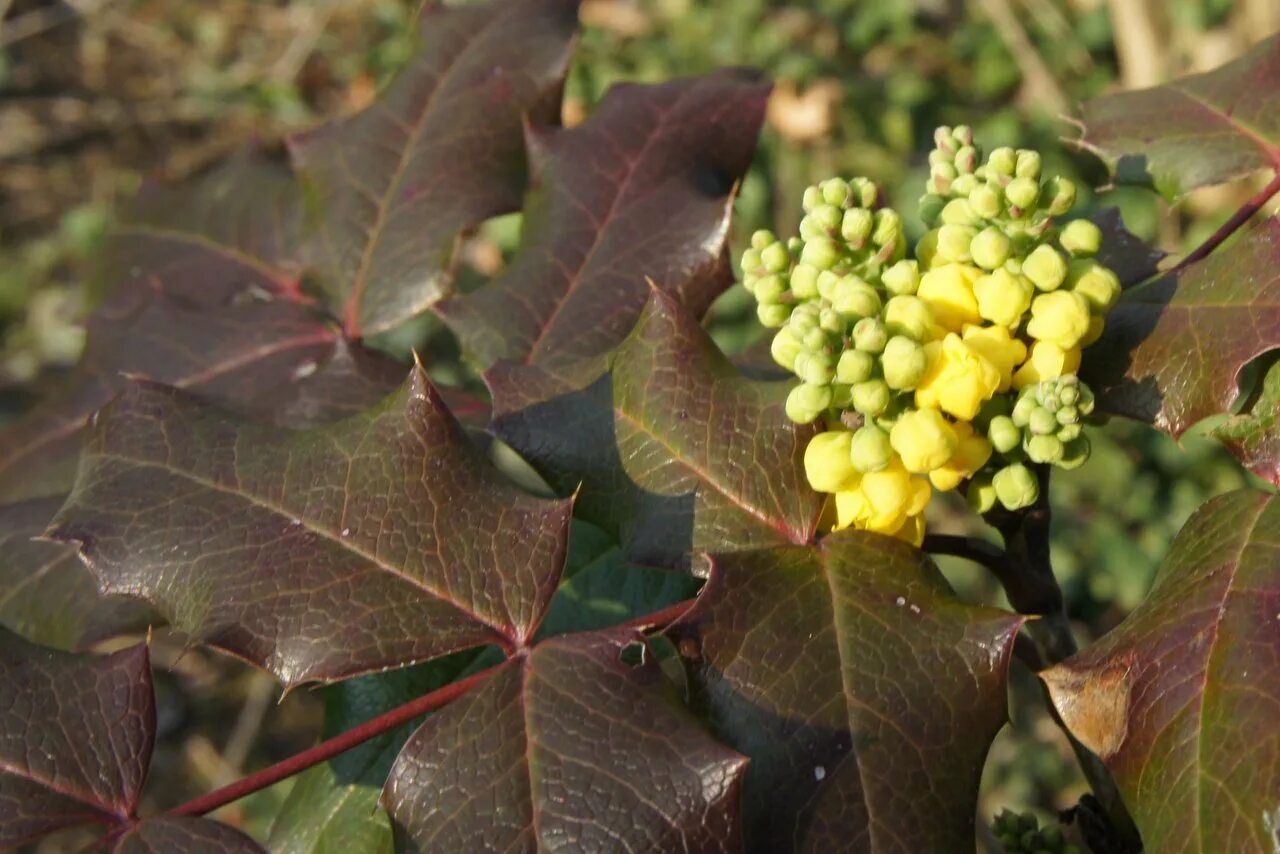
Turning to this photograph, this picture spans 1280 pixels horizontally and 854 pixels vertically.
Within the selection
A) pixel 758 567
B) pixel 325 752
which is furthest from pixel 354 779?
pixel 758 567

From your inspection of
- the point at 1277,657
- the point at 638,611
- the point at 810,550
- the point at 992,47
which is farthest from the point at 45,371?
the point at 1277,657

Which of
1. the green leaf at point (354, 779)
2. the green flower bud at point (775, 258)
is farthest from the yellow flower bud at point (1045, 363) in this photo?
the green leaf at point (354, 779)

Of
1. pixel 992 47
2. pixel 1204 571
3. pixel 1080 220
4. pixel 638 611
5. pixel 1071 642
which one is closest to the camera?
pixel 1204 571

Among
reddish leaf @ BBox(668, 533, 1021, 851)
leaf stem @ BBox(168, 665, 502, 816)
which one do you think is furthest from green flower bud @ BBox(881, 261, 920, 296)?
leaf stem @ BBox(168, 665, 502, 816)

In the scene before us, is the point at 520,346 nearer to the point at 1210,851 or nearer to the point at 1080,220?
the point at 1080,220

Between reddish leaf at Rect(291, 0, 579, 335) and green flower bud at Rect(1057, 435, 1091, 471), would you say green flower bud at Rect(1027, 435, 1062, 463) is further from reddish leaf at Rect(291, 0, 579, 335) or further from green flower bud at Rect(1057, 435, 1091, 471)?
reddish leaf at Rect(291, 0, 579, 335)

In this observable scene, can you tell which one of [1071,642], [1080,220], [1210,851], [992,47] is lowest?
[992,47]

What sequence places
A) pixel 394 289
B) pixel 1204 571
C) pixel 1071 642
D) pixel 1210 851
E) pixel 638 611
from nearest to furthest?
pixel 1210 851 → pixel 1204 571 → pixel 1071 642 → pixel 638 611 → pixel 394 289
